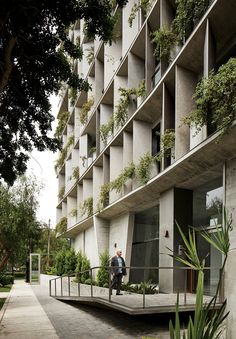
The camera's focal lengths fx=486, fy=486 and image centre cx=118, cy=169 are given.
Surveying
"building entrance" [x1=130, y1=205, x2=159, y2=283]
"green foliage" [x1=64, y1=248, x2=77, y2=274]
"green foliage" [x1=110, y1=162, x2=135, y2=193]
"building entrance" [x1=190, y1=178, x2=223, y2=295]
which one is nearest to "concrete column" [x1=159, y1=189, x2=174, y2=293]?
"building entrance" [x1=190, y1=178, x2=223, y2=295]

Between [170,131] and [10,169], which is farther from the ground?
[170,131]

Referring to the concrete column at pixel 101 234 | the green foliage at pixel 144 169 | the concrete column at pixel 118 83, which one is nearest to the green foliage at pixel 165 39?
the green foliage at pixel 144 169

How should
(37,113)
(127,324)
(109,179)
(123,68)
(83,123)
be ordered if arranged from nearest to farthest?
(37,113) < (127,324) < (123,68) < (109,179) < (83,123)

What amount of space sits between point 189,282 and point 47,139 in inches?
277

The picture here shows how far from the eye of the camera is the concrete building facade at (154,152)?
41.5 ft

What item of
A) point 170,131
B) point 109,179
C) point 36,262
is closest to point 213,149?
point 170,131

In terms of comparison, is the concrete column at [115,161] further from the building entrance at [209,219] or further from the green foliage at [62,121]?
the green foliage at [62,121]

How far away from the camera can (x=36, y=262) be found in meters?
42.5

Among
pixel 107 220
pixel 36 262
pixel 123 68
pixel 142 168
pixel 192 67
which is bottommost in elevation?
pixel 36 262

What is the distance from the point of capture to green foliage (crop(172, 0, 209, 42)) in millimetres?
12812

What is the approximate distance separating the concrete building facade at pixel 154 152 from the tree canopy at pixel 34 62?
2068 mm

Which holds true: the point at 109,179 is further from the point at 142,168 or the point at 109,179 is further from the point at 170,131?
the point at 170,131

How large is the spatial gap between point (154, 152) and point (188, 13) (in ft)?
23.9

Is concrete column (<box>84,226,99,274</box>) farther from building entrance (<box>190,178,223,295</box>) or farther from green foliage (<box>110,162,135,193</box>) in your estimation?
building entrance (<box>190,178,223,295</box>)
